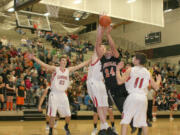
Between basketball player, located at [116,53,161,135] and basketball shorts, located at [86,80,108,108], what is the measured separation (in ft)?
4.56

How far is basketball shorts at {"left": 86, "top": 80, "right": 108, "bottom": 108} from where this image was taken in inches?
240

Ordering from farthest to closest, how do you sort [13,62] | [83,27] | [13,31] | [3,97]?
1. [83,27]
2. [13,31]
3. [13,62]
4. [3,97]

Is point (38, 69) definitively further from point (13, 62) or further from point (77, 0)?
point (77, 0)

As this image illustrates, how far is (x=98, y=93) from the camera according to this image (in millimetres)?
6180

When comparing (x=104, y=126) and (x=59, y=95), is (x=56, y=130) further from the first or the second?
(x=104, y=126)

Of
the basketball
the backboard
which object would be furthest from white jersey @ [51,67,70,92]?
the backboard

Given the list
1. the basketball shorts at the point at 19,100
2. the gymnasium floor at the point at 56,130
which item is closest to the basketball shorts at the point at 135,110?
the gymnasium floor at the point at 56,130

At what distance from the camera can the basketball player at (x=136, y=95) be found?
4.61 m

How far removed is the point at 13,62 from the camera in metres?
15.3

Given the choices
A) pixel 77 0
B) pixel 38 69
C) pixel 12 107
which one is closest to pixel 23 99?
pixel 12 107

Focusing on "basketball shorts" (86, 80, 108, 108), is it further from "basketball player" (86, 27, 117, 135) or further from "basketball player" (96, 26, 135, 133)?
"basketball player" (96, 26, 135, 133)

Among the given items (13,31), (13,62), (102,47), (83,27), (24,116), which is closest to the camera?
(102,47)

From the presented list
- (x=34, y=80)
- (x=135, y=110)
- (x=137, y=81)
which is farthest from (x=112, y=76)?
(x=34, y=80)

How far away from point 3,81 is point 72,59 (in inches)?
295
